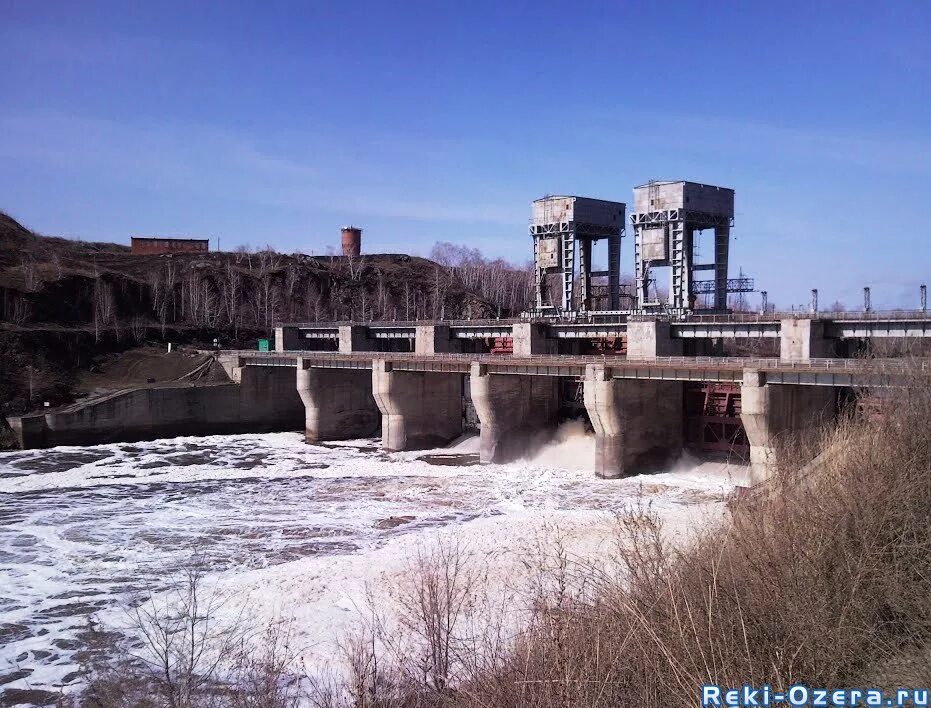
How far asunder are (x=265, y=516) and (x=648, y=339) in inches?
802

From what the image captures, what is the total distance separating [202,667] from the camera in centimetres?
1391

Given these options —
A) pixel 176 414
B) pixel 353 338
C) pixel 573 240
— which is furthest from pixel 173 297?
pixel 573 240

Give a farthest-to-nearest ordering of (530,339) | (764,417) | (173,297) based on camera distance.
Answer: (173,297) → (530,339) → (764,417)

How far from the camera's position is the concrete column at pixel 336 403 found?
47281mm

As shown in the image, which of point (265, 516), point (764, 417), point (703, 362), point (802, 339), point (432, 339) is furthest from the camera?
point (432, 339)

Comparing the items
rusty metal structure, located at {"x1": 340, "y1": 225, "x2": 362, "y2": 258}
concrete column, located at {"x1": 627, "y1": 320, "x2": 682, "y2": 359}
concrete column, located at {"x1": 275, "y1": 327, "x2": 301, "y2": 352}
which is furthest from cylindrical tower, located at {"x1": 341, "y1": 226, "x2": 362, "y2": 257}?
concrete column, located at {"x1": 627, "y1": 320, "x2": 682, "y2": 359}

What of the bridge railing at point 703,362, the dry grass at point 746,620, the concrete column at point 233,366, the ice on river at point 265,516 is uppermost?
the bridge railing at point 703,362

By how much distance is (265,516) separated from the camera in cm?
2755

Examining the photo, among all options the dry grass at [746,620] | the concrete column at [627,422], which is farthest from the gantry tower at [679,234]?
the dry grass at [746,620]

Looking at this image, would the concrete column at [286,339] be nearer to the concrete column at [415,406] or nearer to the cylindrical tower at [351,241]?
the concrete column at [415,406]

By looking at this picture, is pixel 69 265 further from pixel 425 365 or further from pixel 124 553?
pixel 124 553

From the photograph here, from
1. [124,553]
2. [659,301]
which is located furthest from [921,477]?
[659,301]

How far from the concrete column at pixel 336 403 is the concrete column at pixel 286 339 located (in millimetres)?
10566

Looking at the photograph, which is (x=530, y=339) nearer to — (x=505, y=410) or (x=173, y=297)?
(x=505, y=410)
